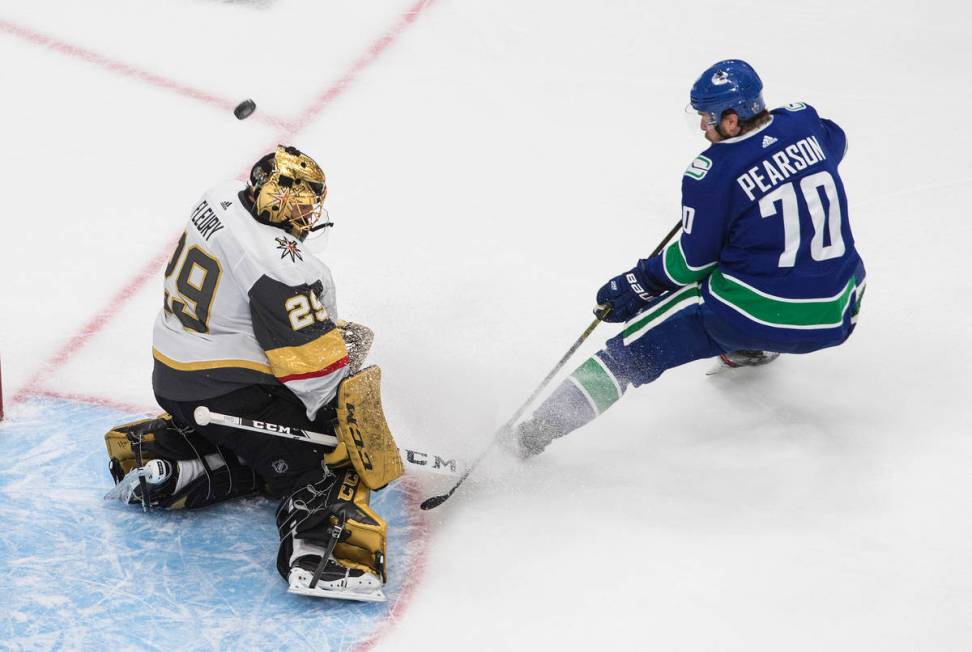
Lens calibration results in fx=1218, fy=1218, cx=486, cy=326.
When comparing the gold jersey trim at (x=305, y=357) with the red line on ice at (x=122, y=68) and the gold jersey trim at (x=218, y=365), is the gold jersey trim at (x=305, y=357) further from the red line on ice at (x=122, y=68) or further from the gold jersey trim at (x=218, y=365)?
the red line on ice at (x=122, y=68)

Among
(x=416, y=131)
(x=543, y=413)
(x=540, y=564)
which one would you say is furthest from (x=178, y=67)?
(x=540, y=564)

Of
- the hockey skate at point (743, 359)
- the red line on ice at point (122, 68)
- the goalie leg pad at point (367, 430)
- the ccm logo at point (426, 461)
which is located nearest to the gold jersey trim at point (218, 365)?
the goalie leg pad at point (367, 430)

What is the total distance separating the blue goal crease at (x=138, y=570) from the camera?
3225 mm

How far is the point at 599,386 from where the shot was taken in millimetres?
3662

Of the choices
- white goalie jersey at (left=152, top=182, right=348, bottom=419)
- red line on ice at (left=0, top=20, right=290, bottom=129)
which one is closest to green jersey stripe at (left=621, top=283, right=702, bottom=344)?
white goalie jersey at (left=152, top=182, right=348, bottom=419)

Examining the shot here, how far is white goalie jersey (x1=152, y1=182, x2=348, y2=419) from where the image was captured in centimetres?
318

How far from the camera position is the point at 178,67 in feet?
18.6

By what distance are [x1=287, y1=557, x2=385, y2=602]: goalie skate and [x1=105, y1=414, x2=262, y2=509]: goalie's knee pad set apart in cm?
44

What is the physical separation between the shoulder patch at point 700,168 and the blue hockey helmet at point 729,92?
0.41 feet

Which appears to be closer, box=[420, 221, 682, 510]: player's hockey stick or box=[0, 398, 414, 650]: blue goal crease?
box=[0, 398, 414, 650]: blue goal crease

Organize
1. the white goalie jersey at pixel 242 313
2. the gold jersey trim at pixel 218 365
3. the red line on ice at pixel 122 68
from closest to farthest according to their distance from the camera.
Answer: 1. the white goalie jersey at pixel 242 313
2. the gold jersey trim at pixel 218 365
3. the red line on ice at pixel 122 68

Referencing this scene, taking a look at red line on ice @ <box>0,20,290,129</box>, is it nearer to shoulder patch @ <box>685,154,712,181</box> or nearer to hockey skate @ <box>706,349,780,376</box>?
hockey skate @ <box>706,349,780,376</box>

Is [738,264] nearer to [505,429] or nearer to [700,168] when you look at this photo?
[700,168]

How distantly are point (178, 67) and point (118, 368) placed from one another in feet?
6.58
